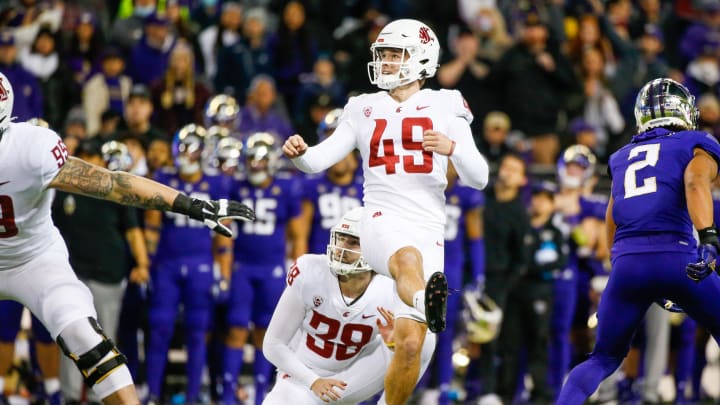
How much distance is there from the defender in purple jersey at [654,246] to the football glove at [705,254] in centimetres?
4

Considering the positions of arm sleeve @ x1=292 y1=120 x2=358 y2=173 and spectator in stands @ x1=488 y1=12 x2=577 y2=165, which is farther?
spectator in stands @ x1=488 y1=12 x2=577 y2=165

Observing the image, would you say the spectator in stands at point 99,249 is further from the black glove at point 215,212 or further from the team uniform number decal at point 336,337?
the black glove at point 215,212

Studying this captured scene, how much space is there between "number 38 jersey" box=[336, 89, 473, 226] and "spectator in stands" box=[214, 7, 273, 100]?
6423 mm

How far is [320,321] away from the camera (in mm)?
9039

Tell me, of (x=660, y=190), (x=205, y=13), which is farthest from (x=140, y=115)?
(x=660, y=190)

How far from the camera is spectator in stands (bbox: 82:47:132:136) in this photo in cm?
1425

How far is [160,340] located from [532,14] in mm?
6097

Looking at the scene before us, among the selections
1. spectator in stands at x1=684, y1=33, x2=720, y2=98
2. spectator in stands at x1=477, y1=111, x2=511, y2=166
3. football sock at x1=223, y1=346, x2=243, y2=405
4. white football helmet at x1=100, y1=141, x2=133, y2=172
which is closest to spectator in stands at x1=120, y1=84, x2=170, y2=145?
white football helmet at x1=100, y1=141, x2=133, y2=172

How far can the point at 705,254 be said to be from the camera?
796 cm

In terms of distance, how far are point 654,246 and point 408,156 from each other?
4.90ft

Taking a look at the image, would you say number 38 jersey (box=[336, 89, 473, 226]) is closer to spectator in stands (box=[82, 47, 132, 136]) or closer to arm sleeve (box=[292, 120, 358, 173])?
arm sleeve (box=[292, 120, 358, 173])

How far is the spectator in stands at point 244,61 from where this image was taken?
1487cm

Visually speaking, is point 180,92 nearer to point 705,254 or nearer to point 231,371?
point 231,371

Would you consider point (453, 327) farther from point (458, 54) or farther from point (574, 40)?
point (574, 40)
